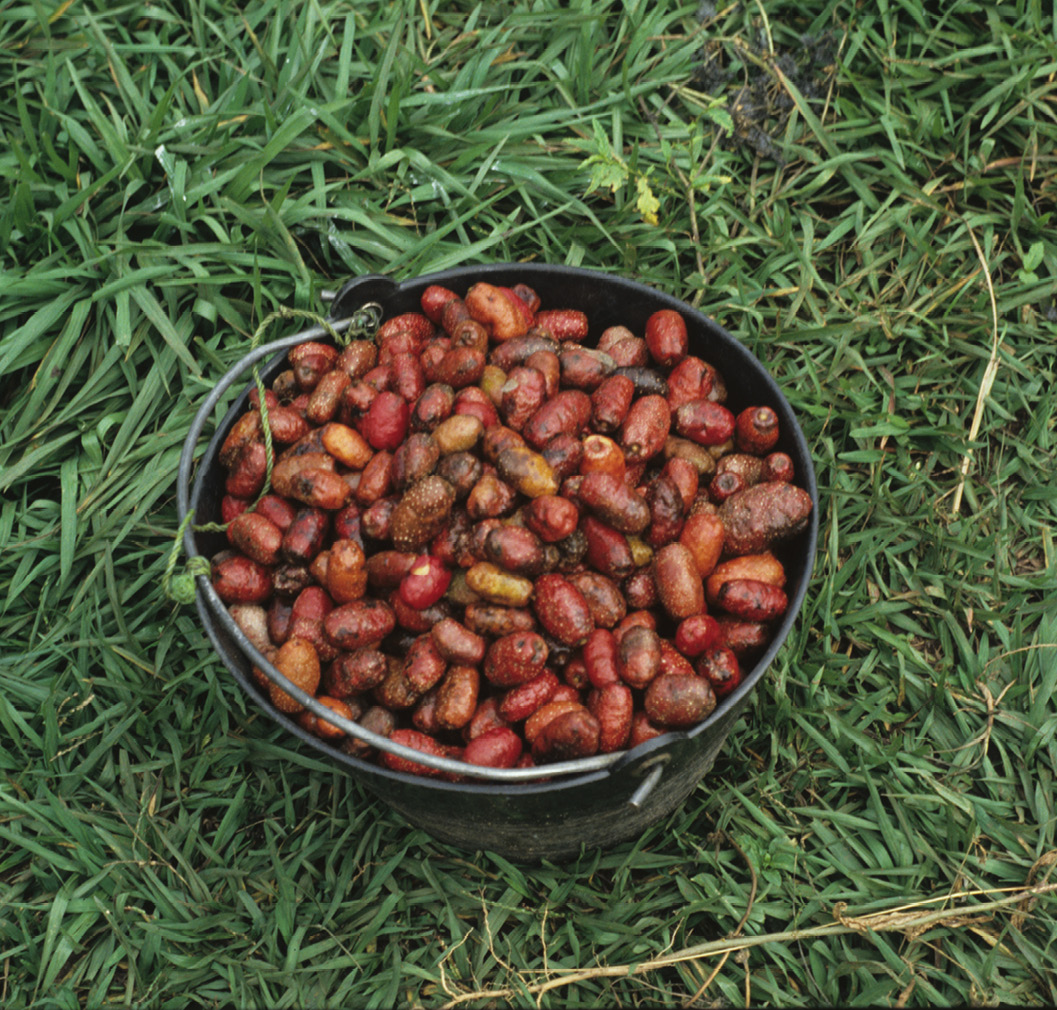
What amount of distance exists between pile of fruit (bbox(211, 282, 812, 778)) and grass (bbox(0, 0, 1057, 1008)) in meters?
0.71

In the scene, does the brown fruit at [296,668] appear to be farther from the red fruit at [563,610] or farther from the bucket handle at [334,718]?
the red fruit at [563,610]

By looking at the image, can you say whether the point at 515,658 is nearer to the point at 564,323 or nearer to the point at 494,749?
the point at 494,749

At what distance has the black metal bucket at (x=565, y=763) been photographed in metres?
1.99

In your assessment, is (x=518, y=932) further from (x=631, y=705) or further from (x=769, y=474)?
(x=769, y=474)

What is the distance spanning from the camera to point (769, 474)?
245 centimetres

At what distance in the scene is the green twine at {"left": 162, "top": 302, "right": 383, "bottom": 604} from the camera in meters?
2.05

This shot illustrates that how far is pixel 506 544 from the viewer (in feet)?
6.99

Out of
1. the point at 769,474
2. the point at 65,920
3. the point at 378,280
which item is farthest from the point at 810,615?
the point at 65,920

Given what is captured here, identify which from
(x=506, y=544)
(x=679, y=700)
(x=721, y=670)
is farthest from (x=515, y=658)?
(x=721, y=670)

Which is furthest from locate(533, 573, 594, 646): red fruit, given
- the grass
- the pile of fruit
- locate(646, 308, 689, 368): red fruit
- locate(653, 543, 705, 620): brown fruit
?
the grass

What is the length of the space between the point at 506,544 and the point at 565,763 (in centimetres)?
53

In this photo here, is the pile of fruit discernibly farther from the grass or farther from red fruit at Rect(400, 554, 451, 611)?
the grass

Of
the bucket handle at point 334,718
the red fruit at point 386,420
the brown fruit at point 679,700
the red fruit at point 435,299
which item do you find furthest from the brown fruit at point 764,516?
the red fruit at point 435,299

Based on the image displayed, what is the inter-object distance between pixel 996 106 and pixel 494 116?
1891 millimetres
